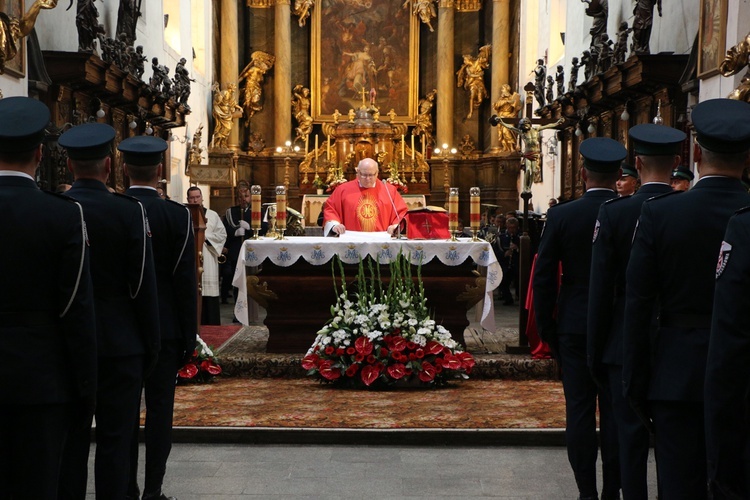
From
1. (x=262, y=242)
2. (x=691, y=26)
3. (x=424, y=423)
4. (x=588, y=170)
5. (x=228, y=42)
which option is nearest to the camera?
(x=588, y=170)

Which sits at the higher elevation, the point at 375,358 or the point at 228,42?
the point at 228,42

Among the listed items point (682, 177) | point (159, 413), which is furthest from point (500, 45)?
point (159, 413)

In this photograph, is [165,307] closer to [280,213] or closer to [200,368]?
[200,368]

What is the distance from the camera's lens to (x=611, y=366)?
4285mm

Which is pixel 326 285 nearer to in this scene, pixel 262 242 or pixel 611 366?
pixel 262 242

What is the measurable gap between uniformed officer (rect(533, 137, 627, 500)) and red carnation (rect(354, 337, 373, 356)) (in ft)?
9.57

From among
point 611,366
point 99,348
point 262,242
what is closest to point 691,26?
point 262,242

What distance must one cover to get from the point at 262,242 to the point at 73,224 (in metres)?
5.52

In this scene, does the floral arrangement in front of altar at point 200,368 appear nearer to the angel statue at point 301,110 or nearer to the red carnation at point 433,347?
the red carnation at point 433,347

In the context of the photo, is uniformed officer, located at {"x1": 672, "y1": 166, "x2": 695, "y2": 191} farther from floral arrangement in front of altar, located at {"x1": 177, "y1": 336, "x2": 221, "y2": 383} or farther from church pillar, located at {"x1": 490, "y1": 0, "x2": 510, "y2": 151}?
church pillar, located at {"x1": 490, "y1": 0, "x2": 510, "y2": 151}

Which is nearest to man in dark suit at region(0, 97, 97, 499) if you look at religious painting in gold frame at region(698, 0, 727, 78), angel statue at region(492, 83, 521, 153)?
religious painting in gold frame at region(698, 0, 727, 78)

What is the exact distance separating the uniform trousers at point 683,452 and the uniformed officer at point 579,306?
1.17m

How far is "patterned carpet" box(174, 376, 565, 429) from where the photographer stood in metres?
6.68

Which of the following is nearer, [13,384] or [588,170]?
[13,384]
